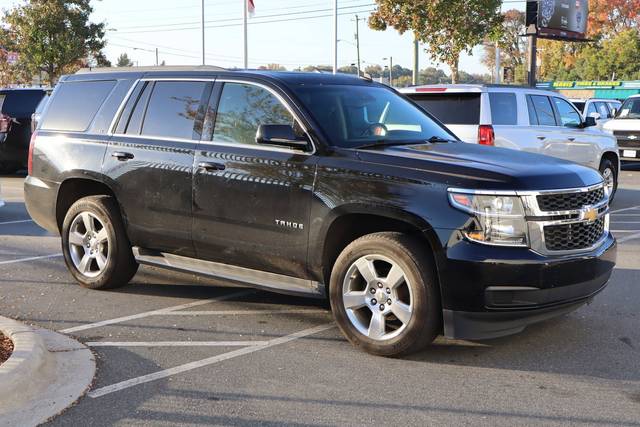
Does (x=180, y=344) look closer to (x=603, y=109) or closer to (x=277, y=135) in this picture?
(x=277, y=135)

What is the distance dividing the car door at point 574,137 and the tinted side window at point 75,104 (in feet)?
25.1

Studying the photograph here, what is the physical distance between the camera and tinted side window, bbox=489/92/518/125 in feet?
35.8

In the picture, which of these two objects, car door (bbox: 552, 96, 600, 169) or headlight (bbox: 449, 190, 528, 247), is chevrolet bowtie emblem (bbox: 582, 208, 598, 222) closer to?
headlight (bbox: 449, 190, 528, 247)

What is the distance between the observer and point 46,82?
1387 inches

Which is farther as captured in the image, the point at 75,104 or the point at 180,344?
the point at 75,104

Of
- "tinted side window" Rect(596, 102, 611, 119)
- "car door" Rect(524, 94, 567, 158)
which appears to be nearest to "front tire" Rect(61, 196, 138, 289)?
"car door" Rect(524, 94, 567, 158)

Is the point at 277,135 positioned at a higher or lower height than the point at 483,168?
higher

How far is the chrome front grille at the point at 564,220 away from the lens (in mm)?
4535

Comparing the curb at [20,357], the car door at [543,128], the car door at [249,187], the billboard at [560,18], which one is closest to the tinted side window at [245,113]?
the car door at [249,187]

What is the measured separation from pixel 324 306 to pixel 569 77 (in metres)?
67.4

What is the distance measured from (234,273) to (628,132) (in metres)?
17.3

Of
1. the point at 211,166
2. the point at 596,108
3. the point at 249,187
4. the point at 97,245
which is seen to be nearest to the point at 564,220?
the point at 249,187

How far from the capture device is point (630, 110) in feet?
68.7

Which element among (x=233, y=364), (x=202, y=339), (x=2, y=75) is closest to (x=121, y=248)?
(x=202, y=339)
